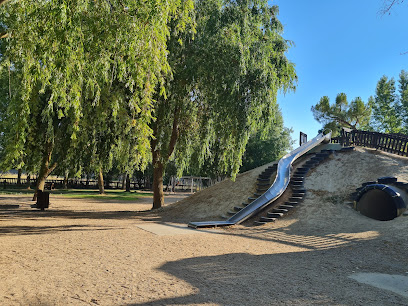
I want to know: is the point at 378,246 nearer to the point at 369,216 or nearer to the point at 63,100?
the point at 369,216

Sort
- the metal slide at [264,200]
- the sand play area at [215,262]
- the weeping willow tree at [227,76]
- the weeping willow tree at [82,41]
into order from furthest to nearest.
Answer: the weeping willow tree at [227,76]
the metal slide at [264,200]
the weeping willow tree at [82,41]
the sand play area at [215,262]

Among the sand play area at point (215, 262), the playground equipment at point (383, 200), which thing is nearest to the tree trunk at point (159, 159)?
the sand play area at point (215, 262)

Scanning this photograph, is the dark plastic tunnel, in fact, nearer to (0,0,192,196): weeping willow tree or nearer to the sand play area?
the sand play area

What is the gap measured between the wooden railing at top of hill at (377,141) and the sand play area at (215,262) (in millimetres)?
5536

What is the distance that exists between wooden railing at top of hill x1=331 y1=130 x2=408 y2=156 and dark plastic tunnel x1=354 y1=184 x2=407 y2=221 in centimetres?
751

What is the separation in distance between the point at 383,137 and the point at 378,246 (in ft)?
39.6

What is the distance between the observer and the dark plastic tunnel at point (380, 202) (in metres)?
9.79

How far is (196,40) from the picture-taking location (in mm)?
12281

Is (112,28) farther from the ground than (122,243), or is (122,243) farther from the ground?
(112,28)

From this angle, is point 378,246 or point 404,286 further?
point 378,246

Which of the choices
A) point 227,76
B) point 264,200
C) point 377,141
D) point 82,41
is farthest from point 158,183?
point 377,141

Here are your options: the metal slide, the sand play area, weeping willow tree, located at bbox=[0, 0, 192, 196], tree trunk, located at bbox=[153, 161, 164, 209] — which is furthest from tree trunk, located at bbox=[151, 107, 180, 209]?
weeping willow tree, located at bbox=[0, 0, 192, 196]

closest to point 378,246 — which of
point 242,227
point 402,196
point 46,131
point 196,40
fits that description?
point 402,196

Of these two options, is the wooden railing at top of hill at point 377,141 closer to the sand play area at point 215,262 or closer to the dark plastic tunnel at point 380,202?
the sand play area at point 215,262
